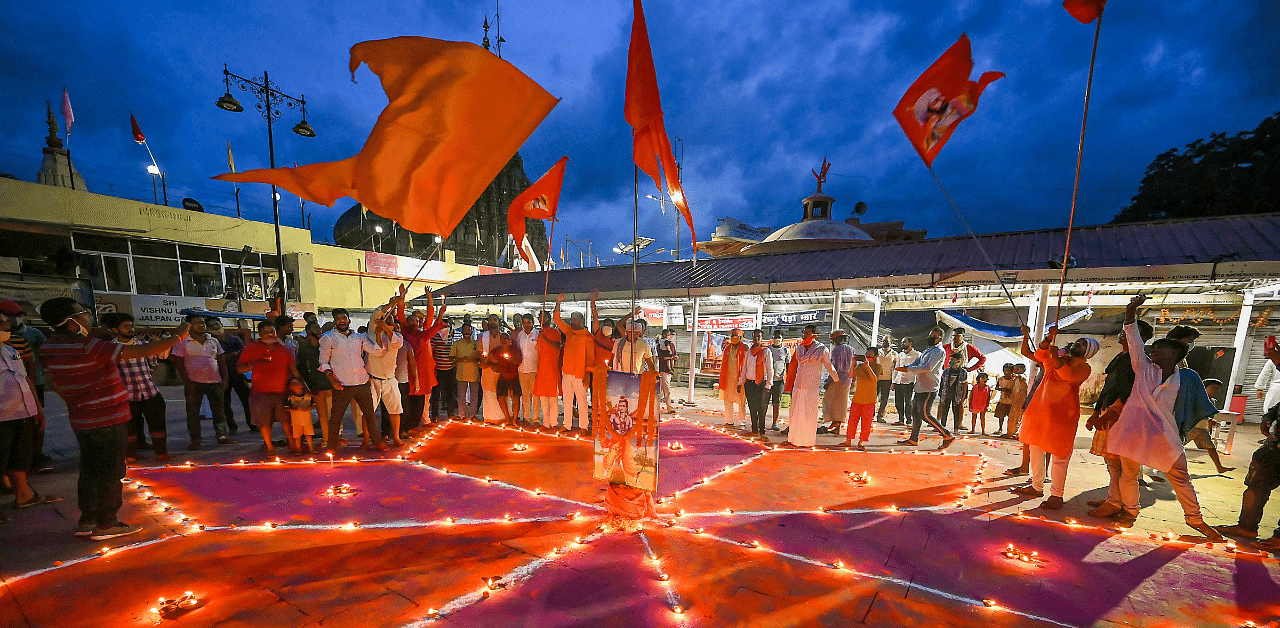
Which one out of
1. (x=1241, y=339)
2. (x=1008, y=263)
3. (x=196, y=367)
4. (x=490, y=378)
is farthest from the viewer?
(x=1241, y=339)

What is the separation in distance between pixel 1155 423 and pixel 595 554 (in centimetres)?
562

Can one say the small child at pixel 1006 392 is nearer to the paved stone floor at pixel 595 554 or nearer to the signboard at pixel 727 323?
the paved stone floor at pixel 595 554

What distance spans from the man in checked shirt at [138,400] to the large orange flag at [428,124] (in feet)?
14.4

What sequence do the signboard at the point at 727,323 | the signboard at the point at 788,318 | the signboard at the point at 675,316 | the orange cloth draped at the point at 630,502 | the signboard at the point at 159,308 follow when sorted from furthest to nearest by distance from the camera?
1. the signboard at the point at 159,308
2. the signboard at the point at 675,316
3. the signboard at the point at 788,318
4. the signboard at the point at 727,323
5. the orange cloth draped at the point at 630,502

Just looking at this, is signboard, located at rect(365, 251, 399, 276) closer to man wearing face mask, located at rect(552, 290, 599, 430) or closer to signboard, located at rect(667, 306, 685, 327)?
signboard, located at rect(667, 306, 685, 327)

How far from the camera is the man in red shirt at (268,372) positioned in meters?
6.11

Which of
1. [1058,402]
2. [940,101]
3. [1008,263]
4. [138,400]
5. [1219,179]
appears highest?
[1219,179]

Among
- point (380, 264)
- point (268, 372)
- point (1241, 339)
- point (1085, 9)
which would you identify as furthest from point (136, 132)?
point (1241, 339)

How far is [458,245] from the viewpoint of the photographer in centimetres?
4994

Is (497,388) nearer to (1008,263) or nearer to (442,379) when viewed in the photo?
(442,379)

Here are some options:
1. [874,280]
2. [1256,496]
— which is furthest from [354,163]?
[874,280]

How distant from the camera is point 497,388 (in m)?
8.67

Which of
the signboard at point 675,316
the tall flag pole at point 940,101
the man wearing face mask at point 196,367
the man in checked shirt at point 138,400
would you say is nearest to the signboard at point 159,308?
the man wearing face mask at point 196,367

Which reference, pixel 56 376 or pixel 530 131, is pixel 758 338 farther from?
pixel 56 376
